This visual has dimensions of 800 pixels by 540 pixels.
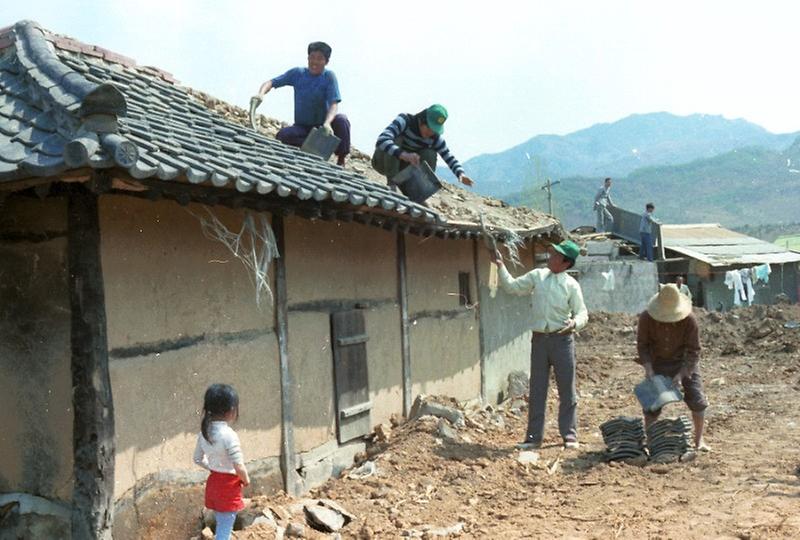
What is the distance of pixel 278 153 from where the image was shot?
7605 millimetres

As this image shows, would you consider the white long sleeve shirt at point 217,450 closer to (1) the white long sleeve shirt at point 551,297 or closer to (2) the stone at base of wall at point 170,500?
(2) the stone at base of wall at point 170,500

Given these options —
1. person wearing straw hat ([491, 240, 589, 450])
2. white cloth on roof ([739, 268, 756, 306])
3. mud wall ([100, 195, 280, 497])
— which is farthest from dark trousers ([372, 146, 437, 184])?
white cloth on roof ([739, 268, 756, 306])

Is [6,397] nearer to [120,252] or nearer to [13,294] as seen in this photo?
[13,294]

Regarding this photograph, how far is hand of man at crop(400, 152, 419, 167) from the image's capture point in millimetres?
9227

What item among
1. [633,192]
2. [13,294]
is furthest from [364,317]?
[633,192]

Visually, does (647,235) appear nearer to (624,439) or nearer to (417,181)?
(417,181)

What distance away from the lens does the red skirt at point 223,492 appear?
4.82 meters

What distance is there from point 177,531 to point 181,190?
7.85 feet

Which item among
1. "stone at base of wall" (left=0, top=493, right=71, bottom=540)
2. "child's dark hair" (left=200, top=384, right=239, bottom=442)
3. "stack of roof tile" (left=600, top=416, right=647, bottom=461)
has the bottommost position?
"stack of roof tile" (left=600, top=416, right=647, bottom=461)

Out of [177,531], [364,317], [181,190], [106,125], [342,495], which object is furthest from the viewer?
[364,317]

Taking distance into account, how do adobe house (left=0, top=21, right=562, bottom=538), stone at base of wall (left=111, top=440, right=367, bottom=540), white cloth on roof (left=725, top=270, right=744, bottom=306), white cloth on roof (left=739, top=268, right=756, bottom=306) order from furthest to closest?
A: white cloth on roof (left=739, top=268, right=756, bottom=306)
white cloth on roof (left=725, top=270, right=744, bottom=306)
stone at base of wall (left=111, top=440, right=367, bottom=540)
adobe house (left=0, top=21, right=562, bottom=538)

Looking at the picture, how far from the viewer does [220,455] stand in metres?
4.80

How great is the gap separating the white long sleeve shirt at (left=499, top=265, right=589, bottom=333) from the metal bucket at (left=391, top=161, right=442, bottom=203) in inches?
60.2

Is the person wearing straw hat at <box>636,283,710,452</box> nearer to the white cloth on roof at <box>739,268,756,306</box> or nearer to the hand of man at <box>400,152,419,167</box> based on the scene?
the hand of man at <box>400,152,419,167</box>
